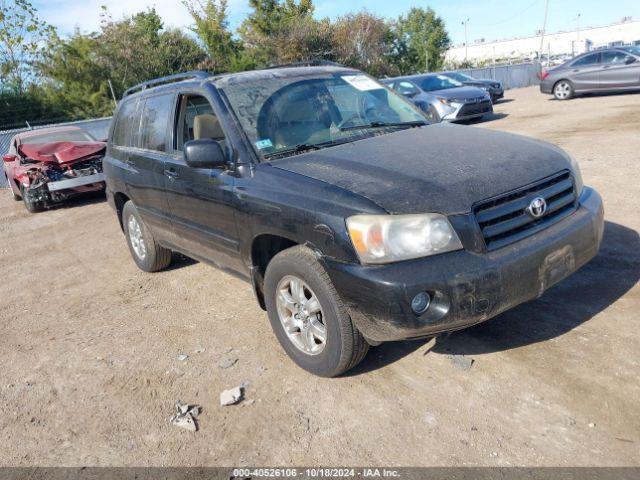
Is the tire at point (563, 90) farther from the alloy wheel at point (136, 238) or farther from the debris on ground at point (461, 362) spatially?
→ the debris on ground at point (461, 362)

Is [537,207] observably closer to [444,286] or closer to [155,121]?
[444,286]

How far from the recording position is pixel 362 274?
264 centimetres

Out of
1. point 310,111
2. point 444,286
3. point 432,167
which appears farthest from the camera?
point 310,111

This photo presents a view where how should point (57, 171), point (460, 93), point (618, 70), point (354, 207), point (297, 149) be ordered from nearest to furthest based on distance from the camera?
point (354, 207), point (297, 149), point (57, 171), point (460, 93), point (618, 70)

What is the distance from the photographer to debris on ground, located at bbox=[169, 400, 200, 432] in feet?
9.79

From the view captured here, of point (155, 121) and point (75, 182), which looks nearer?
point (155, 121)

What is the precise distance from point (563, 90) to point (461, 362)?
16.5 meters

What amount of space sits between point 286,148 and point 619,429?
245 centimetres

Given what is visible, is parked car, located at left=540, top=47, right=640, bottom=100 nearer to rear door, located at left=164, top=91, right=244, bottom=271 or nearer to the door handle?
rear door, located at left=164, top=91, right=244, bottom=271

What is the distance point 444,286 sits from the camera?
8.49ft

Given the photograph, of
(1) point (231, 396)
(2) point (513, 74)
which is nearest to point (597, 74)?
(2) point (513, 74)

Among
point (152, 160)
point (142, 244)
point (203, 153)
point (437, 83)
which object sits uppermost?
point (203, 153)

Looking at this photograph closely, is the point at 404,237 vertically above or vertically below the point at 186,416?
above

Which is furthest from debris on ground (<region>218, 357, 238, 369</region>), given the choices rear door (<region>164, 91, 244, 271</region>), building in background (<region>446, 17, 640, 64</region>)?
building in background (<region>446, 17, 640, 64</region>)
